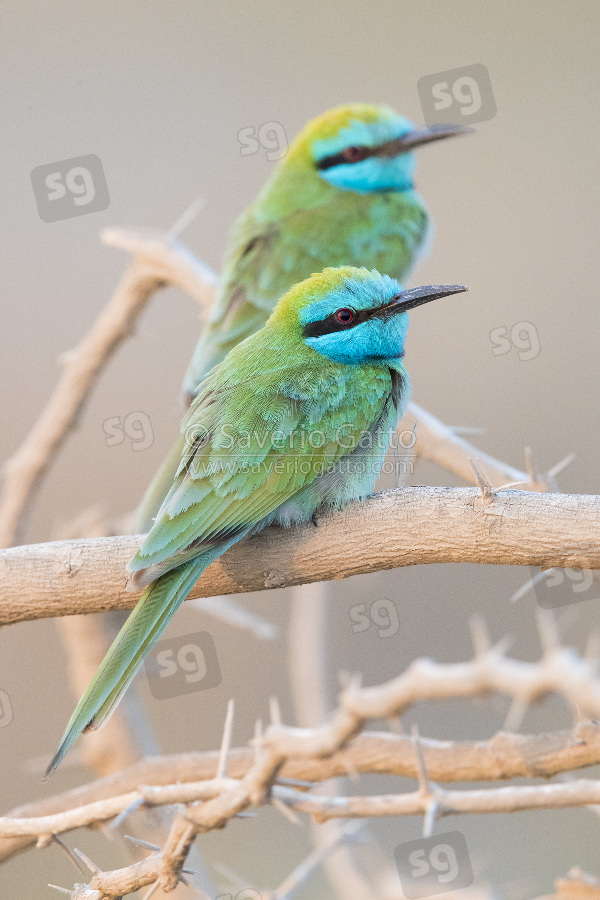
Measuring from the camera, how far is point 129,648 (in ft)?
4.29

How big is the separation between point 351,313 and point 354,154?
1.12 meters

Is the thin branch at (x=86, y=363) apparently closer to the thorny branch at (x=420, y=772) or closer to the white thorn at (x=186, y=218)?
the white thorn at (x=186, y=218)

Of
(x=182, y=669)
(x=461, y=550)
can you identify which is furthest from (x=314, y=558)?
(x=182, y=669)

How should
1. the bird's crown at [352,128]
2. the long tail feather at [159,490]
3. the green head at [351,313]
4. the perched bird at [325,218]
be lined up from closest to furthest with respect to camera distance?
the green head at [351,313]
the long tail feather at [159,490]
the perched bird at [325,218]
the bird's crown at [352,128]

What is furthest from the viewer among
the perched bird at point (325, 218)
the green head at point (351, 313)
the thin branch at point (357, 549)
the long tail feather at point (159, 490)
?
the perched bird at point (325, 218)

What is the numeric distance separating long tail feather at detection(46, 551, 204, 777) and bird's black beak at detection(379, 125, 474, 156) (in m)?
1.63

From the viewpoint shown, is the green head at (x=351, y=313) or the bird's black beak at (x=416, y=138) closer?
the green head at (x=351, y=313)

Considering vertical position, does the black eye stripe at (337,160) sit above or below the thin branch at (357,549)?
above

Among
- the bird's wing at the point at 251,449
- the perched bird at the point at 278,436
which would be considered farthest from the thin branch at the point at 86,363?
the bird's wing at the point at 251,449

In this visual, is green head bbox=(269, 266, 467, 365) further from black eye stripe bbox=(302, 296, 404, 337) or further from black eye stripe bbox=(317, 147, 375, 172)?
black eye stripe bbox=(317, 147, 375, 172)

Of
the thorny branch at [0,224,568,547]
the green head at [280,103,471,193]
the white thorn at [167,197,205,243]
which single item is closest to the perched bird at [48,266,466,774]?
the thorny branch at [0,224,568,547]

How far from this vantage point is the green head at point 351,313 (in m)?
1.62

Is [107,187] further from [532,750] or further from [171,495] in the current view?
[532,750]

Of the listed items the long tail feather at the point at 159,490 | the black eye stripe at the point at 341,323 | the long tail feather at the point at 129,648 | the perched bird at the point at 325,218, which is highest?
the perched bird at the point at 325,218
